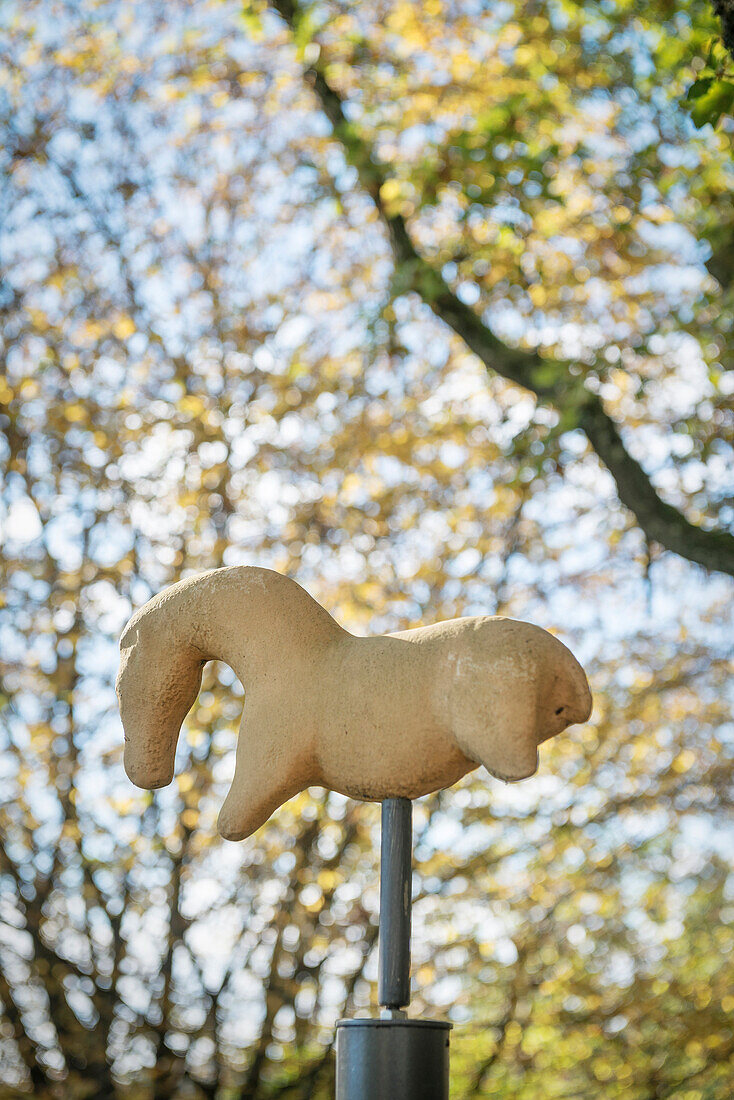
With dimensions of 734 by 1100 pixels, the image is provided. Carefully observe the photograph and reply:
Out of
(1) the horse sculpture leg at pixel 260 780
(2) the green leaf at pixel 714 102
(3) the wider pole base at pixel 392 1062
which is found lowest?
(3) the wider pole base at pixel 392 1062

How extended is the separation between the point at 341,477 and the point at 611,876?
138 centimetres

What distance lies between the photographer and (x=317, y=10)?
9.04 ft

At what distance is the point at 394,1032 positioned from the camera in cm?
105

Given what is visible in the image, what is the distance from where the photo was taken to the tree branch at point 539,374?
7.02ft

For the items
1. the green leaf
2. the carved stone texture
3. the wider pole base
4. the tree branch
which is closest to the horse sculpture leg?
the carved stone texture

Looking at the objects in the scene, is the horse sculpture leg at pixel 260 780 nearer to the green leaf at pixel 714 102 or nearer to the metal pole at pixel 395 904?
the metal pole at pixel 395 904

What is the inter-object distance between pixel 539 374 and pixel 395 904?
4.83 feet

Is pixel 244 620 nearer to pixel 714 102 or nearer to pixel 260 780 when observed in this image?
pixel 260 780

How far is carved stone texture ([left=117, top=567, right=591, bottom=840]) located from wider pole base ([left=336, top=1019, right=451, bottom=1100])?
227mm

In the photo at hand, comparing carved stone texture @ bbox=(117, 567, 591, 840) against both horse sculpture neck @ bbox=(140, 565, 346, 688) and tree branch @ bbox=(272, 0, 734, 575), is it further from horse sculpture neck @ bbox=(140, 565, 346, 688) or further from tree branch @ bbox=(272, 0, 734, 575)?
tree branch @ bbox=(272, 0, 734, 575)

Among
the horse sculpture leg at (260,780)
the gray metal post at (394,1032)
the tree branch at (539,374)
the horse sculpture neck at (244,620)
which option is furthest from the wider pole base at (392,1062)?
the tree branch at (539,374)

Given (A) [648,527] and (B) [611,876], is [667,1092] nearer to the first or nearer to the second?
(B) [611,876]

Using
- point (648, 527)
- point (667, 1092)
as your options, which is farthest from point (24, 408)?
point (667, 1092)

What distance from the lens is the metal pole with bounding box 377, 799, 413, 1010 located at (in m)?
1.10
